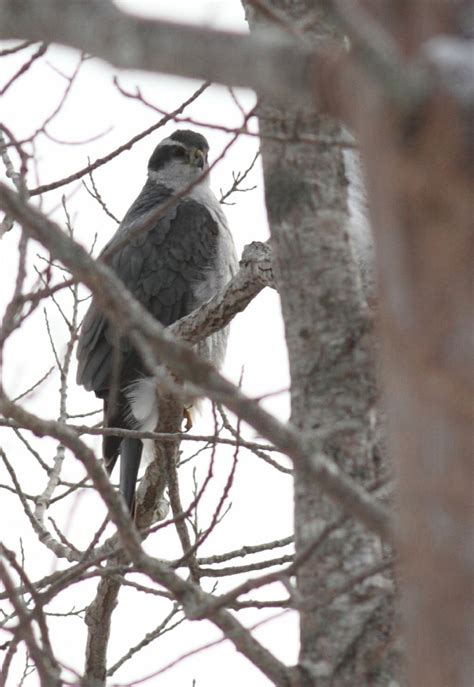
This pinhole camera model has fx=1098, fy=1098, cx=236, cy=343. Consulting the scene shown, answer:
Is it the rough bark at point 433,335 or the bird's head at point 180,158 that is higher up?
the bird's head at point 180,158

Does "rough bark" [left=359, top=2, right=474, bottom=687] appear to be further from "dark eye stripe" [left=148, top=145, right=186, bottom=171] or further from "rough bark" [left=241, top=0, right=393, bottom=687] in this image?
"dark eye stripe" [left=148, top=145, right=186, bottom=171]

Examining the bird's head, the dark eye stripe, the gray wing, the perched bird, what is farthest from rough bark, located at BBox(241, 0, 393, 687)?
the dark eye stripe

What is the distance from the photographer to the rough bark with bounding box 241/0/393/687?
85.6 inches

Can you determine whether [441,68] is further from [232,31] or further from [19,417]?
[19,417]

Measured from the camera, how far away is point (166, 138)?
345 inches

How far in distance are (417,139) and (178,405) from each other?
14.0ft

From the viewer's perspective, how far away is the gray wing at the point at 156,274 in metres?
6.95

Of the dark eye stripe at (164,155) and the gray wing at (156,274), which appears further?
the dark eye stripe at (164,155)

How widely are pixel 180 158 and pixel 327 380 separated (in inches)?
257

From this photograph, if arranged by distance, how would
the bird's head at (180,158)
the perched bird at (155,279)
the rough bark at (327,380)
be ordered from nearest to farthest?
the rough bark at (327,380), the perched bird at (155,279), the bird's head at (180,158)

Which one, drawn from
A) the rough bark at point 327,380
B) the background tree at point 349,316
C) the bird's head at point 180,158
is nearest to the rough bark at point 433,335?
the background tree at point 349,316

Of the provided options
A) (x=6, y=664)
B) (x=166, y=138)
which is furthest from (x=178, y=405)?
(x=166, y=138)

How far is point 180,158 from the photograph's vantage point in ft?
28.3

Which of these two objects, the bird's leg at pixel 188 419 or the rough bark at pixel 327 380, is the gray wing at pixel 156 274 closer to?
the bird's leg at pixel 188 419
